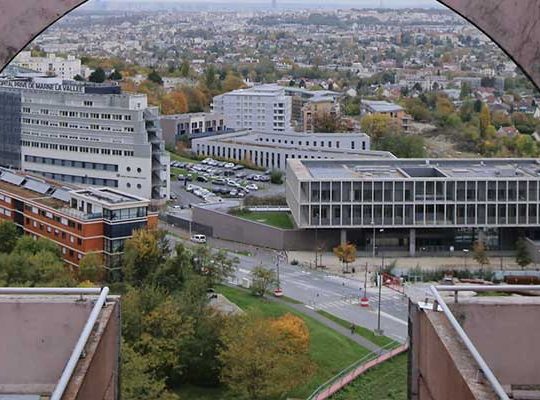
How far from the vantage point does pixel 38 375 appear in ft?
3.87

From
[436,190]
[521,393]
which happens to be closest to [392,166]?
[436,190]

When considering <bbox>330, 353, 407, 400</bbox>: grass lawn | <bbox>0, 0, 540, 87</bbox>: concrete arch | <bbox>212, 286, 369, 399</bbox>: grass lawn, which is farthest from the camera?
<bbox>212, 286, 369, 399</bbox>: grass lawn

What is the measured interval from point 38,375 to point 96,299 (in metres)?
0.11

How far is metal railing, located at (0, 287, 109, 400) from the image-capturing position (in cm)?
89

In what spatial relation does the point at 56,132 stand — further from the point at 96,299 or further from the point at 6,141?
the point at 96,299

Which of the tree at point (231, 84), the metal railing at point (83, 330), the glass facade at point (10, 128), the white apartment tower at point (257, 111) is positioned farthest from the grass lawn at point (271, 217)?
the tree at point (231, 84)

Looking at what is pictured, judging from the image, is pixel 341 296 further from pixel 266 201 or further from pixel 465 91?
pixel 465 91

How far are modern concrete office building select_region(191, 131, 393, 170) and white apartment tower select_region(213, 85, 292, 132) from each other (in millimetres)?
2219

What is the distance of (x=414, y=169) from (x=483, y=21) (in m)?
9.11

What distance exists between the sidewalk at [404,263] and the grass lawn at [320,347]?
1584 millimetres

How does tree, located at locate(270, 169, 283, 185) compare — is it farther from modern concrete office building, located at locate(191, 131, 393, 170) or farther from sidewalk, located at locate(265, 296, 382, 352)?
sidewalk, located at locate(265, 296, 382, 352)

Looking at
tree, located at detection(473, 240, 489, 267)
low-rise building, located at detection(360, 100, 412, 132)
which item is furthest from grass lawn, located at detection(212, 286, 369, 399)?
low-rise building, located at detection(360, 100, 412, 132)

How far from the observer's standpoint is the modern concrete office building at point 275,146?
13.6 m

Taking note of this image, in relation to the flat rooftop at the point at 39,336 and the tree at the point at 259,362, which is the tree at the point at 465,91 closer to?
the tree at the point at 259,362
